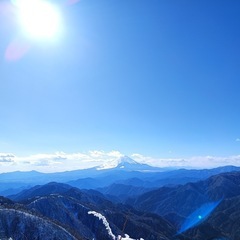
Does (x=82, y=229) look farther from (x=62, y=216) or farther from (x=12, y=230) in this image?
(x=12, y=230)

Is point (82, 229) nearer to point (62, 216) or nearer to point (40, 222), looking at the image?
point (62, 216)

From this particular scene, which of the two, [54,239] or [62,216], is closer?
[54,239]

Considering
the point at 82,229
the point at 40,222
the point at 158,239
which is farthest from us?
the point at 158,239

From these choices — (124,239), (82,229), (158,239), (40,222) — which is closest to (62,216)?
(82,229)

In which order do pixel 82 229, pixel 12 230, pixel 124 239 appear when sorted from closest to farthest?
pixel 124 239 < pixel 12 230 < pixel 82 229

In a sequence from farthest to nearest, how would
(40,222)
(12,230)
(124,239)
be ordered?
(40,222), (12,230), (124,239)

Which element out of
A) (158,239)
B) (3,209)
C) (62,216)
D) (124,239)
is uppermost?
(124,239)

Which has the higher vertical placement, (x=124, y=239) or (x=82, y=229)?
(x=124, y=239)

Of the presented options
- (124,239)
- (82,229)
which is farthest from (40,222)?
(124,239)

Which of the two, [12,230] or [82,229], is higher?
[12,230]
